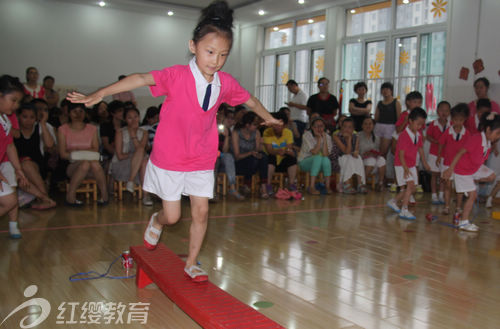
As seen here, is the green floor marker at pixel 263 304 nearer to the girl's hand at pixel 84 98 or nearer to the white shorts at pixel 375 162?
the girl's hand at pixel 84 98

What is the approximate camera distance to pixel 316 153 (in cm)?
Answer: 647

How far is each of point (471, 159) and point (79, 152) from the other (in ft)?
13.2

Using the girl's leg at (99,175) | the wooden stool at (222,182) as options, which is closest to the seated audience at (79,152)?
the girl's leg at (99,175)

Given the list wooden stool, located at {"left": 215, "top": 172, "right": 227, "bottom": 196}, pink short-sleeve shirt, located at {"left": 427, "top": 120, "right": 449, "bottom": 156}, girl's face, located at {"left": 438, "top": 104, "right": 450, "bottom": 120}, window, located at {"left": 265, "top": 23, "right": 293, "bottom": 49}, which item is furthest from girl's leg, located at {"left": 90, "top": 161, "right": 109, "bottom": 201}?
window, located at {"left": 265, "top": 23, "right": 293, "bottom": 49}

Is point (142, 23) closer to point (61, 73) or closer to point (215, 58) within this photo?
point (61, 73)

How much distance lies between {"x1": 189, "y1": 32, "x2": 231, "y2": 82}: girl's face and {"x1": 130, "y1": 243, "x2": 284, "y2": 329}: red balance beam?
1.07 metres

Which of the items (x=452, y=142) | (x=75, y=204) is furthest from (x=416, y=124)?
(x=75, y=204)

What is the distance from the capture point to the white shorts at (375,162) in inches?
273

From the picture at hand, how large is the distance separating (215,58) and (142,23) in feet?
30.9

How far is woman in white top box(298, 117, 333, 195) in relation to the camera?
6.43m

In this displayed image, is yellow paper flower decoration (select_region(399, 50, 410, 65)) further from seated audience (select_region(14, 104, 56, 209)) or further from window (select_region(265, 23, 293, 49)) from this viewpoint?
seated audience (select_region(14, 104, 56, 209))

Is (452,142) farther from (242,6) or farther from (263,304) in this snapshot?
(242,6)

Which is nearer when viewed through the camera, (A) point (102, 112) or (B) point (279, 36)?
(A) point (102, 112)

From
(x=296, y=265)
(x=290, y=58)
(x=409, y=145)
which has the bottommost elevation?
(x=296, y=265)
